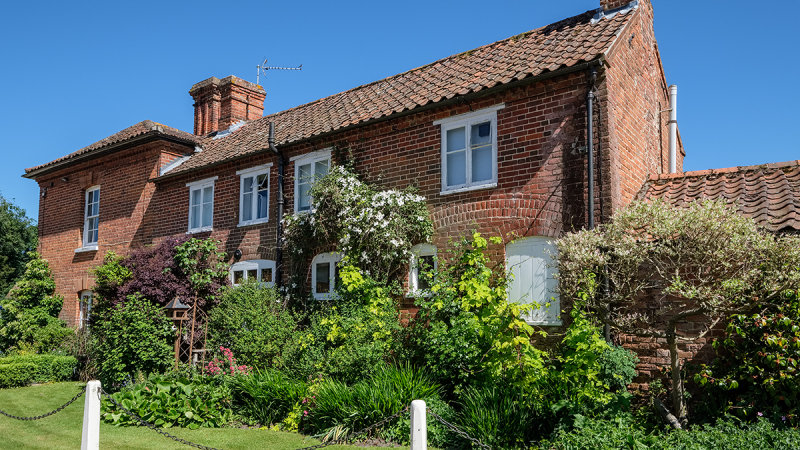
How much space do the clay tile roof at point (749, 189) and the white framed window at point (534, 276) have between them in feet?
7.88

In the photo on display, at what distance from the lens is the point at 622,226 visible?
800cm

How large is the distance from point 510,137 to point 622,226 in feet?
10.5

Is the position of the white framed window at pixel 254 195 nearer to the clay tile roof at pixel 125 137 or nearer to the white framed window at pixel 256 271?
the white framed window at pixel 256 271

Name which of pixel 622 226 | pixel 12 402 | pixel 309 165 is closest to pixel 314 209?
pixel 309 165

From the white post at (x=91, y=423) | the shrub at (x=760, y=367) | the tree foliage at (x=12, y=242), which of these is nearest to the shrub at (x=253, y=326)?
the white post at (x=91, y=423)

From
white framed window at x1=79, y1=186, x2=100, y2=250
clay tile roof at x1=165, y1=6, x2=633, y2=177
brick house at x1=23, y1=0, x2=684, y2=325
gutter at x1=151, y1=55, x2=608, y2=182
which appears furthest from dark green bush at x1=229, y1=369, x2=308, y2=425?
white framed window at x1=79, y1=186, x2=100, y2=250

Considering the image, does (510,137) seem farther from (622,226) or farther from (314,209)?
(314,209)

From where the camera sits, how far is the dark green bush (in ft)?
33.2

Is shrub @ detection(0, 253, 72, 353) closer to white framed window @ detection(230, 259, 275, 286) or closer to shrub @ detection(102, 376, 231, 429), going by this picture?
white framed window @ detection(230, 259, 275, 286)

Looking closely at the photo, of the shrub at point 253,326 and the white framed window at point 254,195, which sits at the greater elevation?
the white framed window at point 254,195

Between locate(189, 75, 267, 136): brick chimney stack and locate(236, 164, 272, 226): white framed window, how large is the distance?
15.8ft

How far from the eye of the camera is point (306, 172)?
14.3 metres

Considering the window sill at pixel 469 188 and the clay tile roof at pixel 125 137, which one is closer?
the window sill at pixel 469 188

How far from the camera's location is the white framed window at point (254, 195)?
49.7 ft
